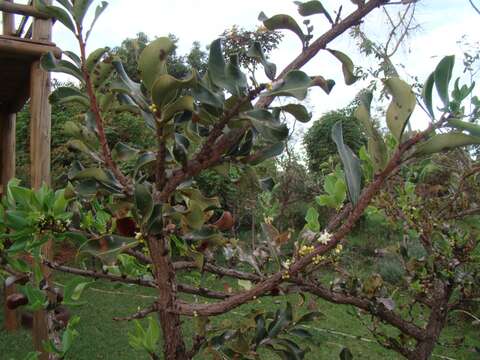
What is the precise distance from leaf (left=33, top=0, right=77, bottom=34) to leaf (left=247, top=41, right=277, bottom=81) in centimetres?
19

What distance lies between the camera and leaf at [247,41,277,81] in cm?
50

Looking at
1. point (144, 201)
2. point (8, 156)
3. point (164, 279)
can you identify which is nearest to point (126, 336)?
point (8, 156)

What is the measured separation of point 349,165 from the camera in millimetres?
521

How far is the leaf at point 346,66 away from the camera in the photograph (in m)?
0.52

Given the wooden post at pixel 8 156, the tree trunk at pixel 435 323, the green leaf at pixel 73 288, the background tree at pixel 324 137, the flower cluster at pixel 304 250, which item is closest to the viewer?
the flower cluster at pixel 304 250

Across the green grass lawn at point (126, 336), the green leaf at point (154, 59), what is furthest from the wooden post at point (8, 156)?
the green leaf at point (154, 59)

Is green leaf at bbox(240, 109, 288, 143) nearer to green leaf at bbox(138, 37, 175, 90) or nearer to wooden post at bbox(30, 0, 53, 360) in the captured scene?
green leaf at bbox(138, 37, 175, 90)

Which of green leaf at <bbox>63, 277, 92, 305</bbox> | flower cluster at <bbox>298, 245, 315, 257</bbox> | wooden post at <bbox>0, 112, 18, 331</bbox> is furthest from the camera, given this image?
wooden post at <bbox>0, 112, 18, 331</bbox>

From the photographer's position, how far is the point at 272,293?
23.6 inches

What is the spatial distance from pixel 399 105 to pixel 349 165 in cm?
9

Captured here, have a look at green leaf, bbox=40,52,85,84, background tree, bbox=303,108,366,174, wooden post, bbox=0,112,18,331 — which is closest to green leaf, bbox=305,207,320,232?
green leaf, bbox=40,52,85,84

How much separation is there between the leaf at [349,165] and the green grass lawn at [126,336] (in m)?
2.24

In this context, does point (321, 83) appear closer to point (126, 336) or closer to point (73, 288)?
point (73, 288)

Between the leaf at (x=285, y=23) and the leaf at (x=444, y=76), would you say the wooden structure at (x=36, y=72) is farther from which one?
the leaf at (x=444, y=76)
